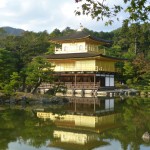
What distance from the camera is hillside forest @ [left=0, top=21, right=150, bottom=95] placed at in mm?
27475

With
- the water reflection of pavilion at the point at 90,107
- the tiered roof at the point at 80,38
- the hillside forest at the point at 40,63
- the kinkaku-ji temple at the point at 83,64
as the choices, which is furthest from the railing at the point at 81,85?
the water reflection of pavilion at the point at 90,107

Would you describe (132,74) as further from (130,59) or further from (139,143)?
(139,143)

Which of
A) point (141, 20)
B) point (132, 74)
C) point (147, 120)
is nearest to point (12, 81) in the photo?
point (147, 120)

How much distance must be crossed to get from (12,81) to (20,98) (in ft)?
5.99

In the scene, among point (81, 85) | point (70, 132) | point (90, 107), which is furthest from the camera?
point (81, 85)

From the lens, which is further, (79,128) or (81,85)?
(81,85)

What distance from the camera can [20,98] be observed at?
83.0 feet

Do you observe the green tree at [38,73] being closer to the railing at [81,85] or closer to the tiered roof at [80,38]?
the railing at [81,85]

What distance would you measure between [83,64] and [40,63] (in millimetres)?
12011

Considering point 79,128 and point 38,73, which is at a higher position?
point 38,73

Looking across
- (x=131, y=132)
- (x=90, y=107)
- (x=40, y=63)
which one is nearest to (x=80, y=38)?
(x=40, y=63)

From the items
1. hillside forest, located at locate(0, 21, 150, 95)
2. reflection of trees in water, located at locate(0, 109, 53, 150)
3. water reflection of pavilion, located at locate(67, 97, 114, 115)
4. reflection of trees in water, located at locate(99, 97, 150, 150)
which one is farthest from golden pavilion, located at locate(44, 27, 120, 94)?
reflection of trees in water, located at locate(99, 97, 150, 150)

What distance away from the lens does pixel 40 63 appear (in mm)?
29766

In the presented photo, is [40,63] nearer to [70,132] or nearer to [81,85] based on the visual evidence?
[81,85]
